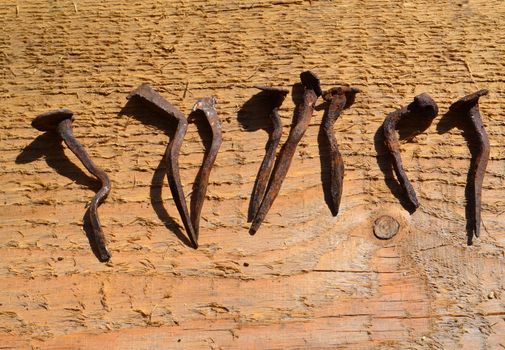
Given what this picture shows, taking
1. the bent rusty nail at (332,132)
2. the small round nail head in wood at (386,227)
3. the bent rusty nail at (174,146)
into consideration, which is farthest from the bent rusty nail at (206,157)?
the small round nail head in wood at (386,227)

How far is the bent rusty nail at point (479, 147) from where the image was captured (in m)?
1.53

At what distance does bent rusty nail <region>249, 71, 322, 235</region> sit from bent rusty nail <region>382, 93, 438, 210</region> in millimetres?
188

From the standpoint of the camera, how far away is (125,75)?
1.83 m

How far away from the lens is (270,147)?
167 centimetres

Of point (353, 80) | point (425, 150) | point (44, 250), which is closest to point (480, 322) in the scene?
point (425, 150)

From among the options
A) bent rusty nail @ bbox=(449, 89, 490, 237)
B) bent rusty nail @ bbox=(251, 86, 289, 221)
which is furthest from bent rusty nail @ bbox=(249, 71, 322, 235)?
bent rusty nail @ bbox=(449, 89, 490, 237)

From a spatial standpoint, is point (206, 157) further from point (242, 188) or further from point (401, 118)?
point (401, 118)

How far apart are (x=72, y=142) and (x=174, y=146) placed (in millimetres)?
259

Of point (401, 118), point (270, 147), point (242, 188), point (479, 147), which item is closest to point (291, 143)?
point (270, 147)

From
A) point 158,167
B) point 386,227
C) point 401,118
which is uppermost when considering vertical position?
point 401,118

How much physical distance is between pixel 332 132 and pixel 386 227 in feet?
0.91

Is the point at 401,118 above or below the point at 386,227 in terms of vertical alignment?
above

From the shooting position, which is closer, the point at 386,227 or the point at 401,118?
the point at 386,227

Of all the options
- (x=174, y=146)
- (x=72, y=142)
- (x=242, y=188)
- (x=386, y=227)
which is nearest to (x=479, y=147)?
(x=386, y=227)
